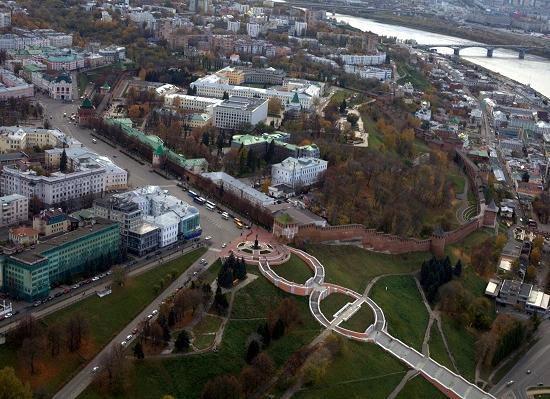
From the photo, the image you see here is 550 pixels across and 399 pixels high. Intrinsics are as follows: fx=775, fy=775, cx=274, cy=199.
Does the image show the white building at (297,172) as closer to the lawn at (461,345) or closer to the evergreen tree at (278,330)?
the lawn at (461,345)

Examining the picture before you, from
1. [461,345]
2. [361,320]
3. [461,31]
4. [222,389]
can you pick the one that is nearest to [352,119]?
[461,345]

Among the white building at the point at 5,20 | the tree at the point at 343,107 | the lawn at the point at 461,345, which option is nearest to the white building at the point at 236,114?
the tree at the point at 343,107

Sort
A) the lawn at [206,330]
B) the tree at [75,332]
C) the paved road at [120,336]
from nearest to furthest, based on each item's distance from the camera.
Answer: the paved road at [120,336] → the tree at [75,332] → the lawn at [206,330]

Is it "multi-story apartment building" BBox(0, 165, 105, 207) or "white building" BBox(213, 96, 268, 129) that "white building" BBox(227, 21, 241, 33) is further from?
"multi-story apartment building" BBox(0, 165, 105, 207)

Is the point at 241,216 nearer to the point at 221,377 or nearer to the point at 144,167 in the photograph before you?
the point at 144,167

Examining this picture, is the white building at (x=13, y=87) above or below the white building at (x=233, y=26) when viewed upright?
below

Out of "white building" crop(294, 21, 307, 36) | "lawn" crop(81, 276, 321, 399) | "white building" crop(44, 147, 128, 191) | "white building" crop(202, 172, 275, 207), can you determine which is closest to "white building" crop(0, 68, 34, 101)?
"white building" crop(44, 147, 128, 191)

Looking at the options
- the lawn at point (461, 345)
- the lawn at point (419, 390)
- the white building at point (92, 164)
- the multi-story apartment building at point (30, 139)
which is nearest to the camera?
the lawn at point (419, 390)
